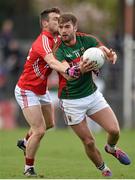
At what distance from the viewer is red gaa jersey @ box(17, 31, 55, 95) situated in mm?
14719

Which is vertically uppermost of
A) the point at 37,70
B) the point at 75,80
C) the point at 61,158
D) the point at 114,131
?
the point at 75,80

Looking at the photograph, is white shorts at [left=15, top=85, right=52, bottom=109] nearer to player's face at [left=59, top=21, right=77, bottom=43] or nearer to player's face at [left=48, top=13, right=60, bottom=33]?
player's face at [left=48, top=13, right=60, bottom=33]

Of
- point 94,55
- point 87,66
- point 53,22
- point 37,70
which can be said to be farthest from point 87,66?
point 53,22

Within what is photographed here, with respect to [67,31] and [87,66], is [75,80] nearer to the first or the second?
[87,66]

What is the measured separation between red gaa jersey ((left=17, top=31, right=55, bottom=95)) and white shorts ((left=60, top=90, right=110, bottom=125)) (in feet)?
3.09

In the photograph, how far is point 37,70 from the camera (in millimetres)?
14969

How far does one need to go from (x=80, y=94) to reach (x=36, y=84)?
1.21m

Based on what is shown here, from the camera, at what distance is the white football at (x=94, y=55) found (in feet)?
44.5

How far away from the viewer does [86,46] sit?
1414cm

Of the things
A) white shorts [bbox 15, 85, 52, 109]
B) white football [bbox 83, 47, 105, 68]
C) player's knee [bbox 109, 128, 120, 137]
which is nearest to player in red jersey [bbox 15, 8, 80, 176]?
white shorts [bbox 15, 85, 52, 109]

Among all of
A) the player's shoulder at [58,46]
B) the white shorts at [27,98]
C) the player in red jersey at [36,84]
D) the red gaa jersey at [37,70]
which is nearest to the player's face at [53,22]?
the player in red jersey at [36,84]

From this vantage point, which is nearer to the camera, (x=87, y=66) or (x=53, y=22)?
(x=87, y=66)

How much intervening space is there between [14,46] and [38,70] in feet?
45.6

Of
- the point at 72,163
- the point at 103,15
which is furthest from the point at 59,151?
the point at 103,15
